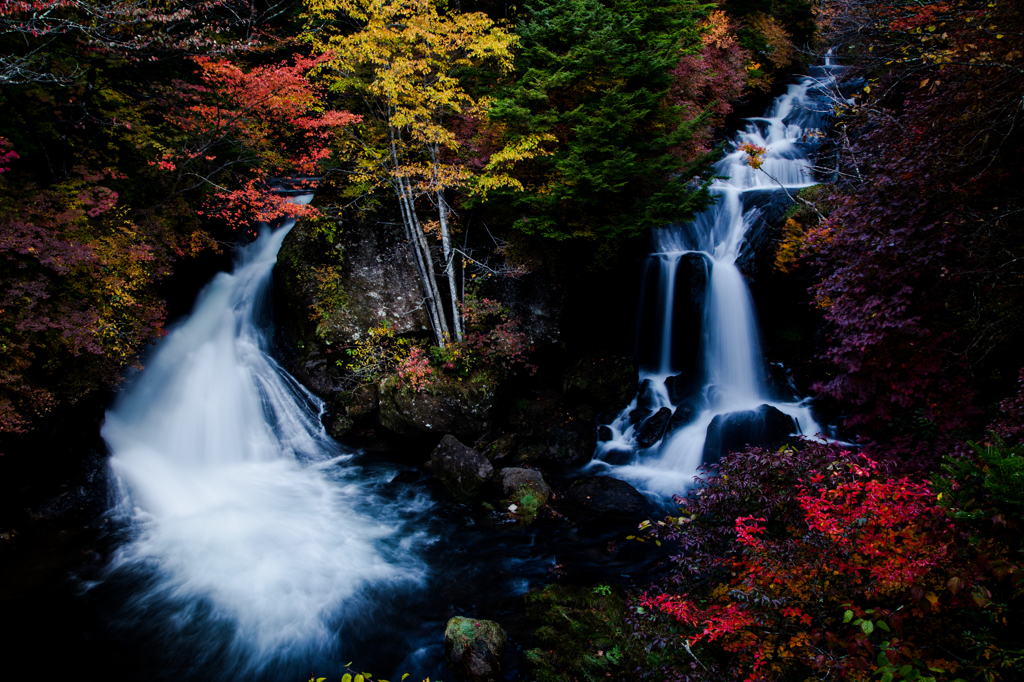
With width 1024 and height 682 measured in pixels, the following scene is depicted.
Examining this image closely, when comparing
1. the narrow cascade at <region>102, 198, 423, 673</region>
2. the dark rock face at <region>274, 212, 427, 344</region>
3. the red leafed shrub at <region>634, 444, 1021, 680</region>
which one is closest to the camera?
the red leafed shrub at <region>634, 444, 1021, 680</region>

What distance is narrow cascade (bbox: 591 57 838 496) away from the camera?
355 inches

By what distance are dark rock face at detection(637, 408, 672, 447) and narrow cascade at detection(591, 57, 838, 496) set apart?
2cm

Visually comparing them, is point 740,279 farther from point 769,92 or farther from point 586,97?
point 769,92

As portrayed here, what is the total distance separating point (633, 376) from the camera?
1099 cm

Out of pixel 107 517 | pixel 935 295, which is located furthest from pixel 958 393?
pixel 107 517

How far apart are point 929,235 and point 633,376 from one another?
665 centimetres

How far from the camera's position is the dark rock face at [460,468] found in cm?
848

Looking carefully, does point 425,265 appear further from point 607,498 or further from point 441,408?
point 607,498

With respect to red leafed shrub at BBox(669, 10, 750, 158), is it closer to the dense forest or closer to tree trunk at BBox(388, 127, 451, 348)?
the dense forest

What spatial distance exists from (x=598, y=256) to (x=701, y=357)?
3596 millimetres

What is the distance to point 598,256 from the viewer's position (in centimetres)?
1037

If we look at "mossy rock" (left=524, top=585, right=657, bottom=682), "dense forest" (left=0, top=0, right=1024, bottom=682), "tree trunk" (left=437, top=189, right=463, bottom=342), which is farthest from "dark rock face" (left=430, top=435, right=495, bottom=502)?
"mossy rock" (left=524, top=585, right=657, bottom=682)

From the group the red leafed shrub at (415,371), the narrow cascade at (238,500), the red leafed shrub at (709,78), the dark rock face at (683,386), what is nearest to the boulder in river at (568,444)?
the dark rock face at (683,386)

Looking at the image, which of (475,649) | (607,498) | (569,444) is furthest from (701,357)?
(475,649)
